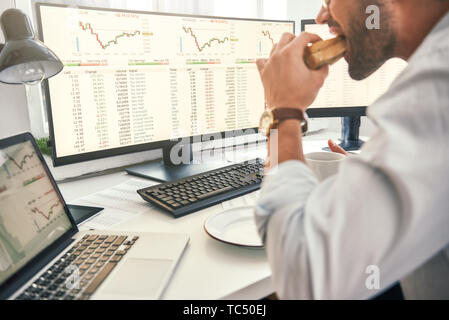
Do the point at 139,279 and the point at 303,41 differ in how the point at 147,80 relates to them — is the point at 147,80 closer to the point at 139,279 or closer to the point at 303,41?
the point at 303,41

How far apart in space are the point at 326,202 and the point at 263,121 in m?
0.27

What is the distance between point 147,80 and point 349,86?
791mm

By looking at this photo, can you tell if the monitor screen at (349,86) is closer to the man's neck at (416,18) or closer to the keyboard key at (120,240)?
the man's neck at (416,18)

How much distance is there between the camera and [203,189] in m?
0.89

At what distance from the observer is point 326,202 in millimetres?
424

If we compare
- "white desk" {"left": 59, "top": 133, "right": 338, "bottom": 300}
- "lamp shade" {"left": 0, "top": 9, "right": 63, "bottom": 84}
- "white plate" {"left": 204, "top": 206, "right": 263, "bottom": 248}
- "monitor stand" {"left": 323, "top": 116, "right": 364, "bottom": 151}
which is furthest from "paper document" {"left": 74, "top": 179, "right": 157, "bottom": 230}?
"monitor stand" {"left": 323, "top": 116, "right": 364, "bottom": 151}

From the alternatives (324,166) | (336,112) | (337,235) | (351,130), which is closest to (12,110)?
(324,166)

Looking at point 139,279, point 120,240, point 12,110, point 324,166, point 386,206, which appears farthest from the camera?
point 12,110

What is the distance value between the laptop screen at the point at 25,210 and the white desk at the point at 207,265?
0.43ft

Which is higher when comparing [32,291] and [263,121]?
[263,121]

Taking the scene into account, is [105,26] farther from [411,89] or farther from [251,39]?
[411,89]

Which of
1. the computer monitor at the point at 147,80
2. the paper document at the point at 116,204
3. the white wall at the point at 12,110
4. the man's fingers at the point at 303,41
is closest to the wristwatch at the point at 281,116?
the man's fingers at the point at 303,41
